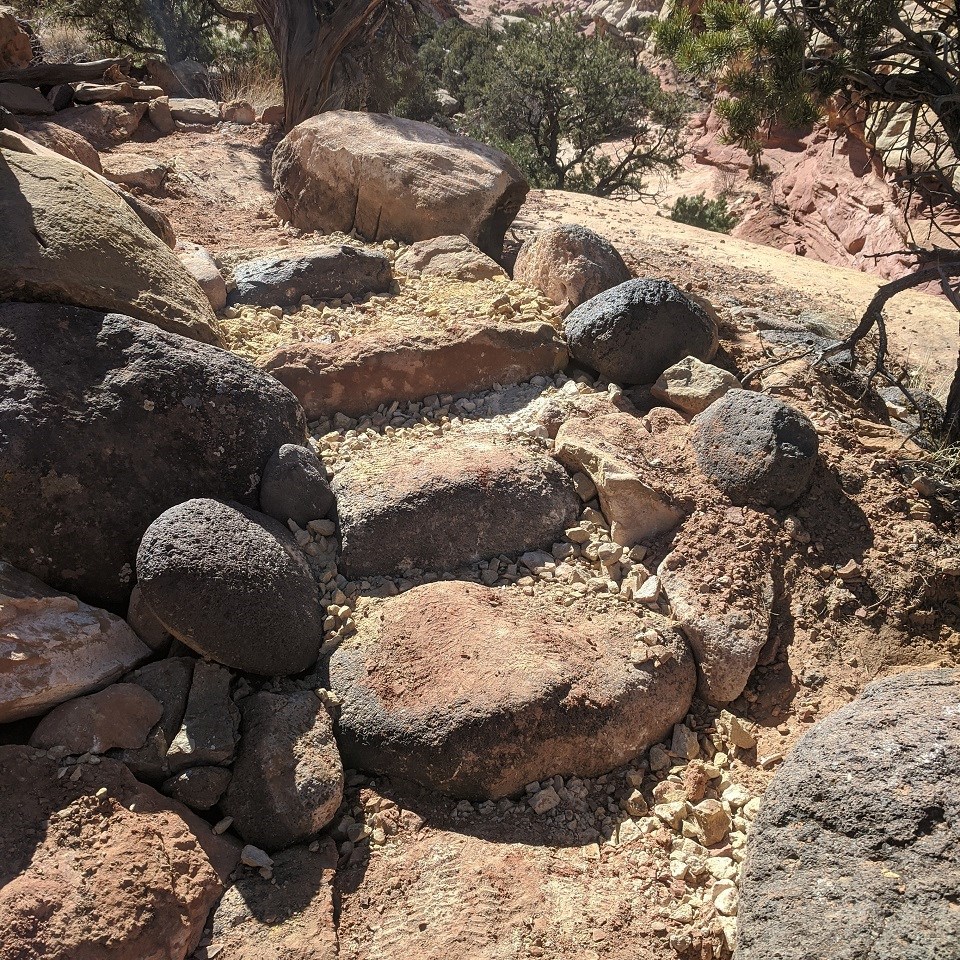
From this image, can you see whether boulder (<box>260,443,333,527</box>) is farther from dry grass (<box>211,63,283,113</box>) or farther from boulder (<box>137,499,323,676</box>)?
dry grass (<box>211,63,283,113</box>)

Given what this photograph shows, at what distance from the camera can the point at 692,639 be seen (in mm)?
3199

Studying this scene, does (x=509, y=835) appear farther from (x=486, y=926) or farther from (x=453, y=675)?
(x=453, y=675)

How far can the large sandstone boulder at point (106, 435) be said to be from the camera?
295 centimetres

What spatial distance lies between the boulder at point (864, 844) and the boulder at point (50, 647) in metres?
2.01

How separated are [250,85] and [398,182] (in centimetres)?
648

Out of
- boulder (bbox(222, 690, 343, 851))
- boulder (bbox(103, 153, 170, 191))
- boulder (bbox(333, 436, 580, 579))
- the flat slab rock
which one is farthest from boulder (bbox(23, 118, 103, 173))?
boulder (bbox(222, 690, 343, 851))

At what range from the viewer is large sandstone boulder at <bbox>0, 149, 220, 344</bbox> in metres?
3.22

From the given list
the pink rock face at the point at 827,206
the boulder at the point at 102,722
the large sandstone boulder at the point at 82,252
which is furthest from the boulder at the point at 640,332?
the pink rock face at the point at 827,206

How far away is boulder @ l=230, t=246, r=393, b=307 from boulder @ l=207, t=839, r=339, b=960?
311 cm

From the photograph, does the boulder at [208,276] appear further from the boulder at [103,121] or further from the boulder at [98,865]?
the boulder at [103,121]

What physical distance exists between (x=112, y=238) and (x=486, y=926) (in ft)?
9.49

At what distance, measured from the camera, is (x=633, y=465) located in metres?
3.63

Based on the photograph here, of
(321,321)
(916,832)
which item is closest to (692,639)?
(916,832)

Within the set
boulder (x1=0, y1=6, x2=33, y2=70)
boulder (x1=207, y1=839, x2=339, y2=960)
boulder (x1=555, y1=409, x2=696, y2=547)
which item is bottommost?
boulder (x1=207, y1=839, x2=339, y2=960)
